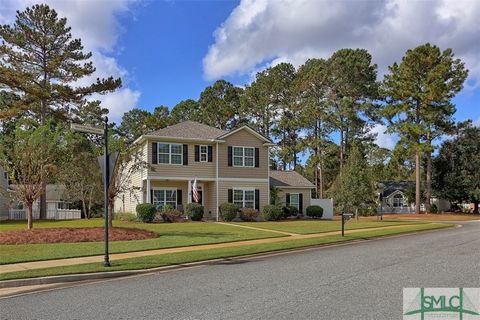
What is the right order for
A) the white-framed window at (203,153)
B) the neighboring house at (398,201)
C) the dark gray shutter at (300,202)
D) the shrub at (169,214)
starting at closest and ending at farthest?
1. the shrub at (169,214)
2. the white-framed window at (203,153)
3. the dark gray shutter at (300,202)
4. the neighboring house at (398,201)

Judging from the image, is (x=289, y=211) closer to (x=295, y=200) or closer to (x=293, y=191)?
(x=295, y=200)

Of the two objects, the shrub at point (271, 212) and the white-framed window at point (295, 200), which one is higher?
the white-framed window at point (295, 200)

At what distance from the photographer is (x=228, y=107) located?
59844 mm

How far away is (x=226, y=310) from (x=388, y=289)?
3.34m

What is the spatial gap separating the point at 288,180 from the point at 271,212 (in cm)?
645

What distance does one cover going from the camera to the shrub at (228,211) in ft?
105

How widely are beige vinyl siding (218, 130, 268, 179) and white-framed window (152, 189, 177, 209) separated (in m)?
3.62

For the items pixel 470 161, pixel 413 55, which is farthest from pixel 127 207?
pixel 470 161

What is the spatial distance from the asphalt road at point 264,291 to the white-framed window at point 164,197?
65.9ft

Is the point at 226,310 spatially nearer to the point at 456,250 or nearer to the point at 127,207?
the point at 456,250

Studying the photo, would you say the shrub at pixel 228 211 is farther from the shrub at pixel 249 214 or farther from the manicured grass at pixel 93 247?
the manicured grass at pixel 93 247

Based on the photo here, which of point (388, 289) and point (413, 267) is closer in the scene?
point (388, 289)

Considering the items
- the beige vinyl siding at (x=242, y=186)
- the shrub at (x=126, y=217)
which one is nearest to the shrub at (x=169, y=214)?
the shrub at (x=126, y=217)

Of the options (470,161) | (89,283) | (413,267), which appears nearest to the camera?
(89,283)
